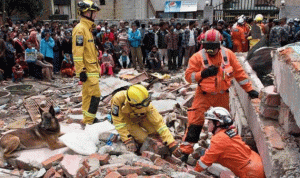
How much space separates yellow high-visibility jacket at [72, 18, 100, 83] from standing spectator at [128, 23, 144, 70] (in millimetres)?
6558

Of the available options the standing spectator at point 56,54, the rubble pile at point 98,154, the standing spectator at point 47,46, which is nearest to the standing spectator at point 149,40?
the standing spectator at point 56,54

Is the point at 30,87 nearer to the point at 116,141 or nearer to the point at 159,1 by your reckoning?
the point at 116,141

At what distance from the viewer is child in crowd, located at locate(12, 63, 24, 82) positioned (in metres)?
9.83

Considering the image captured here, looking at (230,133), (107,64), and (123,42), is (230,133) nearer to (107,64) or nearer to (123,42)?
(107,64)

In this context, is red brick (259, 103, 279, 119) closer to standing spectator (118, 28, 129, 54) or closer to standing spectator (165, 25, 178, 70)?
standing spectator (165, 25, 178, 70)

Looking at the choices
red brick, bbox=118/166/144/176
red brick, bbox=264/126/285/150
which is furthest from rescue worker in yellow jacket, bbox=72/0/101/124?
red brick, bbox=264/126/285/150

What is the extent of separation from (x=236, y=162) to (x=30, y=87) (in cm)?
682

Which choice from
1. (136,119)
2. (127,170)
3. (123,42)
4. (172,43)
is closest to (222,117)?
(127,170)

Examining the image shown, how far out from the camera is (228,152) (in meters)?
3.76

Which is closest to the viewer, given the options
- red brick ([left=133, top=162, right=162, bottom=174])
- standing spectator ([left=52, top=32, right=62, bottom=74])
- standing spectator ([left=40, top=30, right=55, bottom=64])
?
red brick ([left=133, top=162, right=162, bottom=174])

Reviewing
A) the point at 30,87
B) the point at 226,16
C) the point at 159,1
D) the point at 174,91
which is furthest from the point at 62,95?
the point at 159,1

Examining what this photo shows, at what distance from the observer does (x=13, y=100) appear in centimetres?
823

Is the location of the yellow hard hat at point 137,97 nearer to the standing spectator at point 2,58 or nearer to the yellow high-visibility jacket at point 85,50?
the yellow high-visibility jacket at point 85,50

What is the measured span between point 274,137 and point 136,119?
79.9 inches
